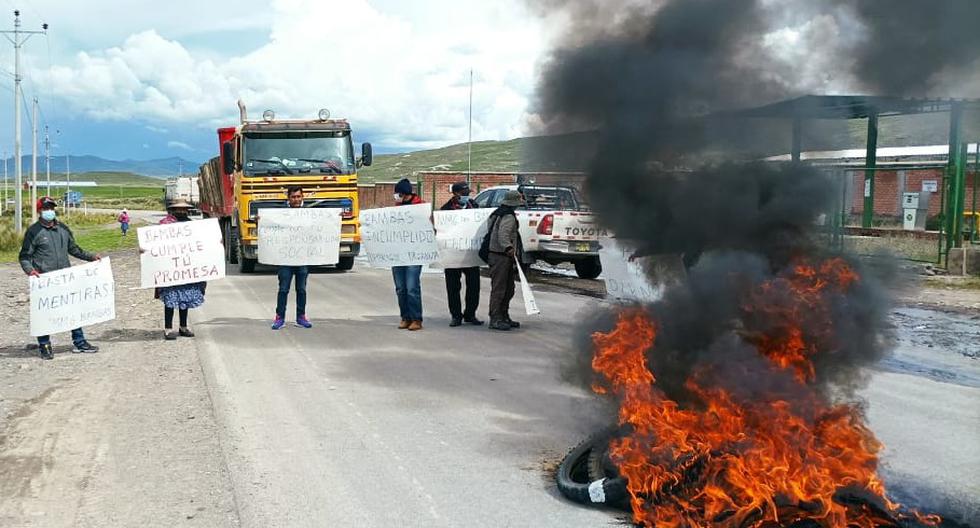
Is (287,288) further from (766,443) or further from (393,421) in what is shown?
(766,443)

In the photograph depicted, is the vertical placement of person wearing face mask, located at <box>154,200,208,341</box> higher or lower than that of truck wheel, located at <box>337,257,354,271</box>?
higher

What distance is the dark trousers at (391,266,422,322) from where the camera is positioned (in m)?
10.6

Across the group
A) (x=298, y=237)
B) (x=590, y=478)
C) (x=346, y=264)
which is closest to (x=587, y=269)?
(x=346, y=264)

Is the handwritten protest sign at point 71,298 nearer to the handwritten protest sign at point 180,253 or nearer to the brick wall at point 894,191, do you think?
the handwritten protest sign at point 180,253

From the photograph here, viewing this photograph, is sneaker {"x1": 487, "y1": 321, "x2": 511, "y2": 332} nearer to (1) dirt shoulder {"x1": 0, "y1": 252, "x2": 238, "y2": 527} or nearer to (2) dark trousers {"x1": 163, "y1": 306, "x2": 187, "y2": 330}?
(1) dirt shoulder {"x1": 0, "y1": 252, "x2": 238, "y2": 527}

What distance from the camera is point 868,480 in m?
4.18

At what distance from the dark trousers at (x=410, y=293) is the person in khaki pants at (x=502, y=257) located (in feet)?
2.85

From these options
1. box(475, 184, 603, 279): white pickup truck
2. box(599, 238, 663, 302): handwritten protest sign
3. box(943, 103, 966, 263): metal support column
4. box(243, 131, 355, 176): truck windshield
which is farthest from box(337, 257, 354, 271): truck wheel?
box(599, 238, 663, 302): handwritten protest sign

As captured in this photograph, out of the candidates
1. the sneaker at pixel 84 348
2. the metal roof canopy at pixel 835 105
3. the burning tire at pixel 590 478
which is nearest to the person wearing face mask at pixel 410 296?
the sneaker at pixel 84 348

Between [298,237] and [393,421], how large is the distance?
17.4 feet

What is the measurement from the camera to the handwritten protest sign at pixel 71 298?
8.74 m

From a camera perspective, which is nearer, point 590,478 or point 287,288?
point 590,478

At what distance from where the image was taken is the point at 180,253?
9.82m

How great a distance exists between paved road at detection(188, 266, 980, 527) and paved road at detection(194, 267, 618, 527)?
0.5 inches
